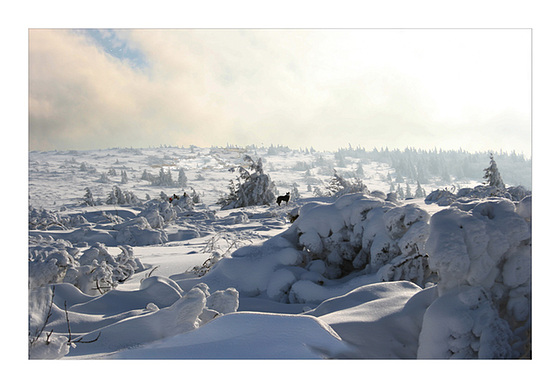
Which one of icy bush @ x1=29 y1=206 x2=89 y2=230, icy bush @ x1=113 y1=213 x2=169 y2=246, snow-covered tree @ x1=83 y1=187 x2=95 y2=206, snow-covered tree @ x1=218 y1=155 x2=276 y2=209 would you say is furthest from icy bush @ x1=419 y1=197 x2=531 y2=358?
snow-covered tree @ x1=218 y1=155 x2=276 y2=209

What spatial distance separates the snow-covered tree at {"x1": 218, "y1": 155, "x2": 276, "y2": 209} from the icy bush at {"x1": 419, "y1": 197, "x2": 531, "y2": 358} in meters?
13.5

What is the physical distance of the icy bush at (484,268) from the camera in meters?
2.34

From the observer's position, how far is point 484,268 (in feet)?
7.91

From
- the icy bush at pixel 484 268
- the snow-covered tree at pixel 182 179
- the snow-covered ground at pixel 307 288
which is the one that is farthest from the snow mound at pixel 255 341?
the snow-covered tree at pixel 182 179

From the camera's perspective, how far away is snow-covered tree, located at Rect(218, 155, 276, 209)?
16.1m

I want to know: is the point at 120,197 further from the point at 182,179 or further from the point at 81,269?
the point at 81,269

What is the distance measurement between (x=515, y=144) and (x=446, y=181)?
15.4 ft

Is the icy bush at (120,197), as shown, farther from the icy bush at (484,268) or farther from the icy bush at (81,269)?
the icy bush at (484,268)

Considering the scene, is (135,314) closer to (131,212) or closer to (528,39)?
(528,39)

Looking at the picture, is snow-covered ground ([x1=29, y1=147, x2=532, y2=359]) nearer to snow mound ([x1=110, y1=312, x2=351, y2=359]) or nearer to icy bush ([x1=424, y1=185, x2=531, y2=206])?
snow mound ([x1=110, y1=312, x2=351, y2=359])

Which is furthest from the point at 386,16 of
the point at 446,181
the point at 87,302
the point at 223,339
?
the point at 446,181

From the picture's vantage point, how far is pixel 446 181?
8430 mm

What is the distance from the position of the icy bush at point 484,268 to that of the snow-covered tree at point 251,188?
530 inches
